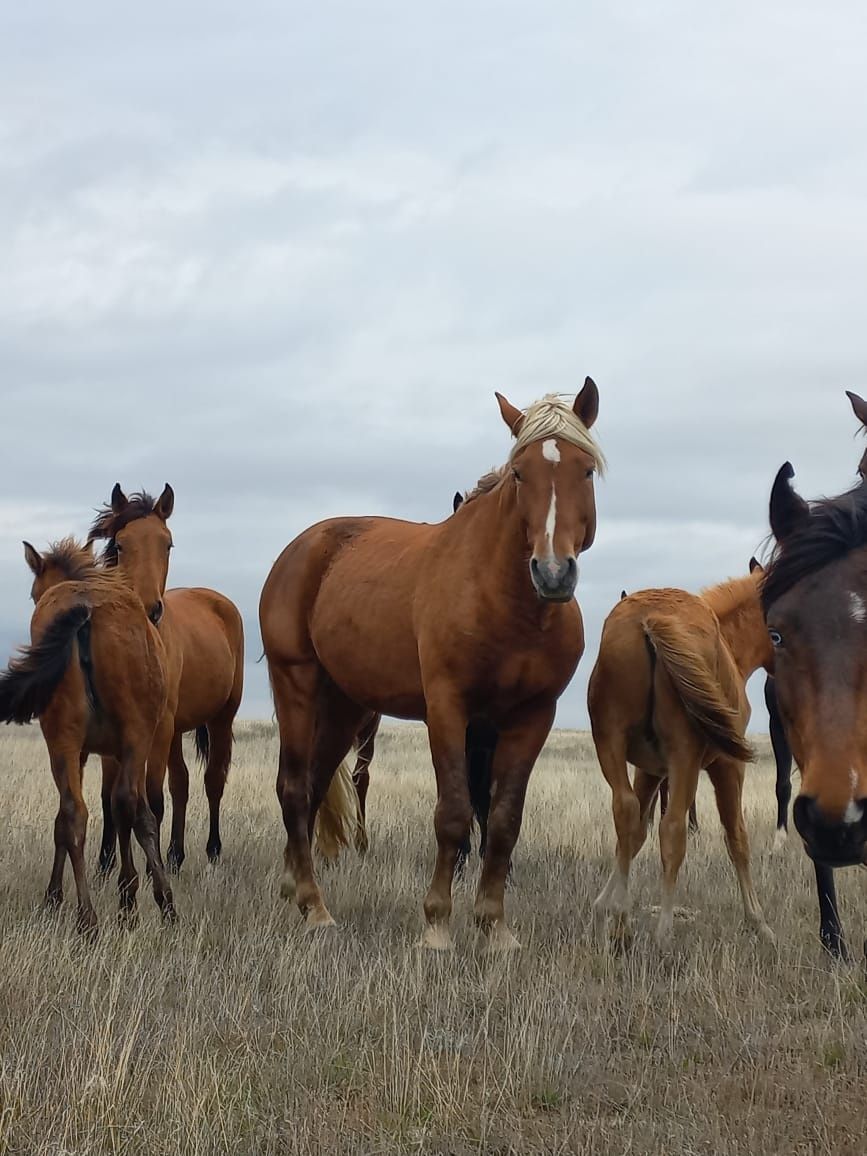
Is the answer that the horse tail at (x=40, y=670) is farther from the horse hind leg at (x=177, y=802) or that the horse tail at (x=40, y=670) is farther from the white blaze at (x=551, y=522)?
the horse hind leg at (x=177, y=802)

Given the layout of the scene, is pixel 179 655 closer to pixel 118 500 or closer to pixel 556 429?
pixel 118 500

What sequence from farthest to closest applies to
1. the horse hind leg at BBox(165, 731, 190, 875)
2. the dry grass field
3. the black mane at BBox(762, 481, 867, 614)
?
the horse hind leg at BBox(165, 731, 190, 875)
the black mane at BBox(762, 481, 867, 614)
the dry grass field

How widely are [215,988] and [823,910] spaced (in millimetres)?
3116

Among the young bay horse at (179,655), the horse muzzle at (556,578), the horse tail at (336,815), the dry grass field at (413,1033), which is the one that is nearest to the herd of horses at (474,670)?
the horse muzzle at (556,578)

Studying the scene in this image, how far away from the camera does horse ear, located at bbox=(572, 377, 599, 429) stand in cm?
659

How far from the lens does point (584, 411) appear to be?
665cm

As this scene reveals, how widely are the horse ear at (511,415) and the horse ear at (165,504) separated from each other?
354 centimetres

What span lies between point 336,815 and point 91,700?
288 centimetres

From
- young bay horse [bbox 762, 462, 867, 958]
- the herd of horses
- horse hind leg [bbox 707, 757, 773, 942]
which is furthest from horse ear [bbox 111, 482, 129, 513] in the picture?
young bay horse [bbox 762, 462, 867, 958]

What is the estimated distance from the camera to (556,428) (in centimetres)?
624

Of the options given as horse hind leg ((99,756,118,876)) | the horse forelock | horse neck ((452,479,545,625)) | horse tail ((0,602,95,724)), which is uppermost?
the horse forelock

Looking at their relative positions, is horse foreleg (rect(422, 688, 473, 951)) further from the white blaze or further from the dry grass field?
the white blaze

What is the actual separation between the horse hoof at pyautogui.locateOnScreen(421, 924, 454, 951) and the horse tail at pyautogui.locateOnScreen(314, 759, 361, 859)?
2.99m

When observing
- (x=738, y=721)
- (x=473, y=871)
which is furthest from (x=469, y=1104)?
(x=473, y=871)
